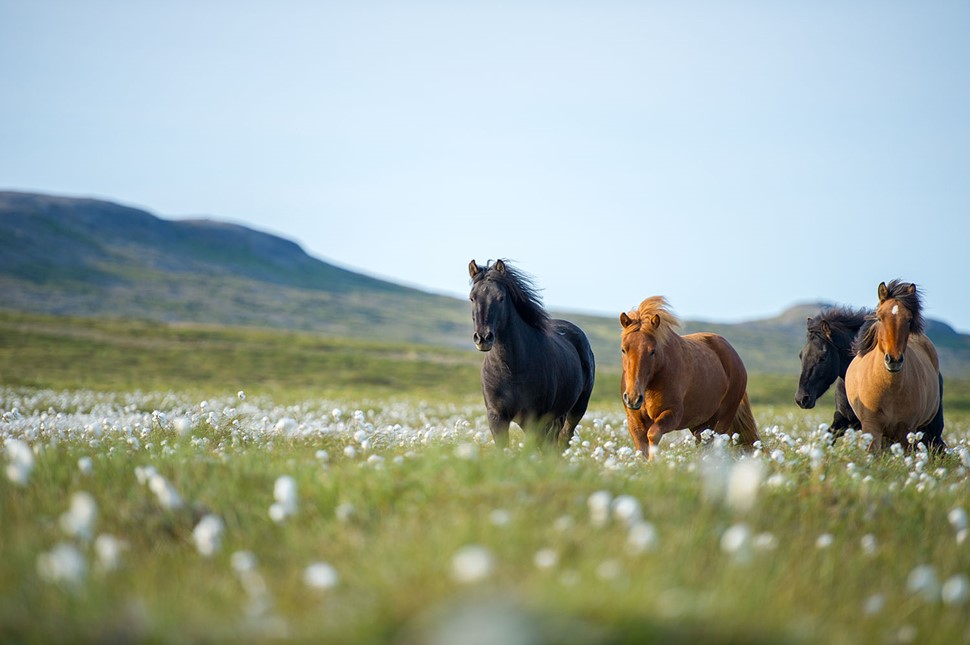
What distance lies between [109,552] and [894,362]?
1025 cm

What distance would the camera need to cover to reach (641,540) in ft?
13.1

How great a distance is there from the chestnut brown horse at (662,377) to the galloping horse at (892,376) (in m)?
2.02

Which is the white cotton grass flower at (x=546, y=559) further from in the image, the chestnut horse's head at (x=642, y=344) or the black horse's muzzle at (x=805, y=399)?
the black horse's muzzle at (x=805, y=399)

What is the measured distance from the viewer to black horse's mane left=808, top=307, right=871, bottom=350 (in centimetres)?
1462

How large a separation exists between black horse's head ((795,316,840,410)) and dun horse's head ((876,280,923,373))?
2700 mm

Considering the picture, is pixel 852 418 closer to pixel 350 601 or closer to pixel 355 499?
pixel 355 499

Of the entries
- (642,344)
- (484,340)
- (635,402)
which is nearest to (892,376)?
(642,344)

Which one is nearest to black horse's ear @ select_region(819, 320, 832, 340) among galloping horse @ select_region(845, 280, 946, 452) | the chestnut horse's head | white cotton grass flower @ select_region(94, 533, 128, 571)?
galloping horse @ select_region(845, 280, 946, 452)

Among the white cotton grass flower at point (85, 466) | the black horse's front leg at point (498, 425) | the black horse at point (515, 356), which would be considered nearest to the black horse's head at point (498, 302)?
the black horse at point (515, 356)

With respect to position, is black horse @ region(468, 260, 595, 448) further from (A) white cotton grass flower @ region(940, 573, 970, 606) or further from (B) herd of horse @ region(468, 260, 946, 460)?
(A) white cotton grass flower @ region(940, 573, 970, 606)

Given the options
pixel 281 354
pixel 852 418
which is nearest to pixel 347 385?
pixel 281 354

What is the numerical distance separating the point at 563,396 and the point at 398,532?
289 inches

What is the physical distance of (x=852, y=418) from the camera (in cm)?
1456

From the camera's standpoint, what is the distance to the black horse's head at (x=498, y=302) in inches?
397
